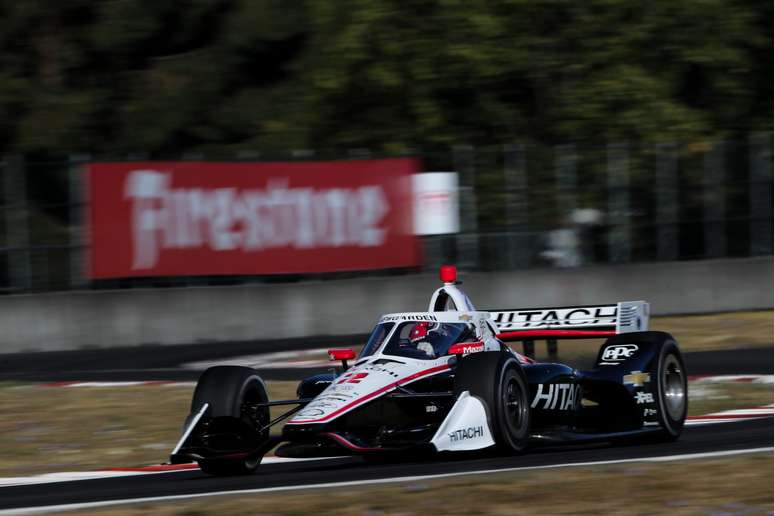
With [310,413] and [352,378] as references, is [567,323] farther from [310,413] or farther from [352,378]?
[310,413]

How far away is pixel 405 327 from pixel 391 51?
528 inches

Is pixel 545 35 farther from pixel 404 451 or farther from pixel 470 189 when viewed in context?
pixel 404 451

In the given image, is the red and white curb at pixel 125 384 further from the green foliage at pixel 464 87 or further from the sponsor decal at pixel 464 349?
the green foliage at pixel 464 87

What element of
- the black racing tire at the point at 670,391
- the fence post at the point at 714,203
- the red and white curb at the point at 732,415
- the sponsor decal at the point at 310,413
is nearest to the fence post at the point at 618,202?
the fence post at the point at 714,203

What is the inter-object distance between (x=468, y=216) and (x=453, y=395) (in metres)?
10.1

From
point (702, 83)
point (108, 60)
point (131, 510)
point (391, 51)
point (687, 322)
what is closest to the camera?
point (131, 510)

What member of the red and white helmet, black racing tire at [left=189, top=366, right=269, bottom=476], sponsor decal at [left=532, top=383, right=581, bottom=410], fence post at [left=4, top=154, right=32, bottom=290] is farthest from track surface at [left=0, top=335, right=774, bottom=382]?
black racing tire at [left=189, top=366, right=269, bottom=476]

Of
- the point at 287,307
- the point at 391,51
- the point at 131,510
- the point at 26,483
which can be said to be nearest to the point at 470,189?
the point at 287,307

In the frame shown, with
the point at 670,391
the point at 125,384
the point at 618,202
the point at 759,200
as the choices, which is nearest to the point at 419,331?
the point at 670,391

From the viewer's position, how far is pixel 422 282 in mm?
18516

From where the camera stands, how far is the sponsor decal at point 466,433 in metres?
8.43

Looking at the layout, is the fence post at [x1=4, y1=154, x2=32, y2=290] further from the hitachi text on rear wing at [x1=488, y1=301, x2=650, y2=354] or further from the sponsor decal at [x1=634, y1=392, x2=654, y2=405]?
the sponsor decal at [x1=634, y1=392, x2=654, y2=405]

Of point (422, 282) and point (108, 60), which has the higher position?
point (108, 60)

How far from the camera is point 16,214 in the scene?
57.3 ft
